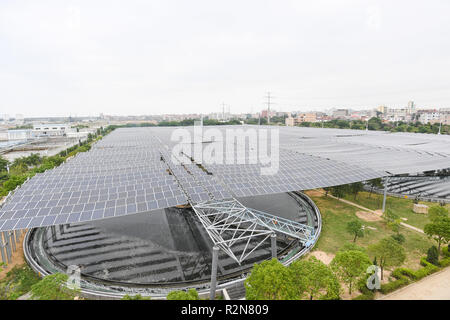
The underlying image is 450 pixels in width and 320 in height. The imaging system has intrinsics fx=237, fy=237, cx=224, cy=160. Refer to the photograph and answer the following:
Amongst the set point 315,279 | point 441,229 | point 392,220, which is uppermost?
point 441,229

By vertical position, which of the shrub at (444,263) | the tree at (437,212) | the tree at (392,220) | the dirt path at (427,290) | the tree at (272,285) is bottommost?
the dirt path at (427,290)

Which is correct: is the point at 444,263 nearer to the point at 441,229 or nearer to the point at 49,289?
the point at 441,229

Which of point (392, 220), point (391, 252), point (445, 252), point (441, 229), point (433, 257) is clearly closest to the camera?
point (391, 252)

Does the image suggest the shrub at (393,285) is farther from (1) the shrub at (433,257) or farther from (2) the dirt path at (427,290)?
(1) the shrub at (433,257)

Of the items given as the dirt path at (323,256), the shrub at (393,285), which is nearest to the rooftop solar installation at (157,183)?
the dirt path at (323,256)

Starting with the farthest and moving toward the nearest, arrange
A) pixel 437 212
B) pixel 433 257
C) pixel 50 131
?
pixel 50 131
pixel 437 212
pixel 433 257

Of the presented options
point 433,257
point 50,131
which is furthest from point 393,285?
point 50,131

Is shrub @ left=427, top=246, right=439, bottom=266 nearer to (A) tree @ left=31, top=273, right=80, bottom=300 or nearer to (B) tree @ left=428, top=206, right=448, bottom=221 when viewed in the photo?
(B) tree @ left=428, top=206, right=448, bottom=221
